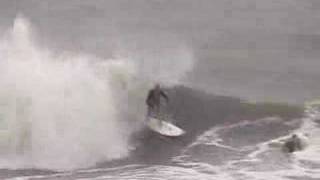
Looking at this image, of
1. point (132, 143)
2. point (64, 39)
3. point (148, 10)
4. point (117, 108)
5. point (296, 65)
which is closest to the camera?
point (132, 143)

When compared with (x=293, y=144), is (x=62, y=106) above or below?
above

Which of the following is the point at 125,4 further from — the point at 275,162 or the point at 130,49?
the point at 275,162

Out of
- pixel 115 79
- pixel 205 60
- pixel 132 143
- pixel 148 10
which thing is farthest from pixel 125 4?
pixel 132 143

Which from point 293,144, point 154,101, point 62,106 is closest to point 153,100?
point 154,101

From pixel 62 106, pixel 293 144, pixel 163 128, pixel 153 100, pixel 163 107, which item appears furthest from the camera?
pixel 163 107

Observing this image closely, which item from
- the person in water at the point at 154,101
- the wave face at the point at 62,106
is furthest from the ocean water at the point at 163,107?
the person in water at the point at 154,101

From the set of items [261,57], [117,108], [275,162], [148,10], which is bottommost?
[275,162]

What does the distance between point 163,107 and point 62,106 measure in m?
3.03

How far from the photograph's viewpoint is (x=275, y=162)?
21281 millimetres

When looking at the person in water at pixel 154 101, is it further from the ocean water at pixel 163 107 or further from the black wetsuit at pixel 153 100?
the ocean water at pixel 163 107

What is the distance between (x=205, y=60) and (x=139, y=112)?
24.0ft

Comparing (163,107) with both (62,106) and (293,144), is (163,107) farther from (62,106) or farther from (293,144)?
(293,144)

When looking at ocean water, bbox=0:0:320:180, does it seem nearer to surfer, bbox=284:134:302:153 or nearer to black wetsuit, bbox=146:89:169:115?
surfer, bbox=284:134:302:153

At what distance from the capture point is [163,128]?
75.7 ft
